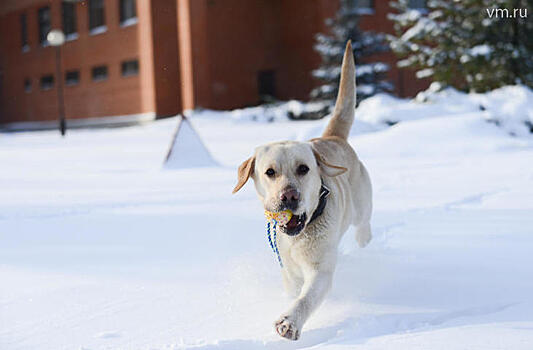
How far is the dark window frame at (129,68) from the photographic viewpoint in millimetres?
23141

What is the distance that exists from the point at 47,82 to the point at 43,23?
9.78ft

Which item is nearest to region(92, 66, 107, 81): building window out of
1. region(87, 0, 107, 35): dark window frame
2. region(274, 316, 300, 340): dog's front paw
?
region(87, 0, 107, 35): dark window frame

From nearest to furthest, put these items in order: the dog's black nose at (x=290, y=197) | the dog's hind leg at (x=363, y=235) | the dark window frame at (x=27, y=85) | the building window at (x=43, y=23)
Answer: the dog's black nose at (x=290, y=197)
the dog's hind leg at (x=363, y=235)
the building window at (x=43, y=23)
the dark window frame at (x=27, y=85)

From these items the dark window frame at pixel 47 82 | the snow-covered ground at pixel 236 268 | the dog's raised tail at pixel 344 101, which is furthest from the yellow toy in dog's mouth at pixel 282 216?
the dark window frame at pixel 47 82

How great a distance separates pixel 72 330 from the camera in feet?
7.52

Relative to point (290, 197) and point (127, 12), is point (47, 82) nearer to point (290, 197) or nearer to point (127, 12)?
point (127, 12)

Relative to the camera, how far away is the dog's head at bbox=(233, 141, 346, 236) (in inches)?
92.9

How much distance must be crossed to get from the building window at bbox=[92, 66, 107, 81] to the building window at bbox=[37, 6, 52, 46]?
4325 millimetres

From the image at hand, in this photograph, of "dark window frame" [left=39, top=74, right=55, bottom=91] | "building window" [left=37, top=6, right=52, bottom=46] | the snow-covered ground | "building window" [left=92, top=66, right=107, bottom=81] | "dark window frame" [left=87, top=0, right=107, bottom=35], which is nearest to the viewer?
the snow-covered ground

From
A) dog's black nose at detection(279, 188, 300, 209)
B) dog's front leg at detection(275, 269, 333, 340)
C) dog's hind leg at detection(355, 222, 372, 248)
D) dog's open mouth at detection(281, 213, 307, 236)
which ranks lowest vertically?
dog's hind leg at detection(355, 222, 372, 248)

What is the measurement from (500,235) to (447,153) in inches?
192

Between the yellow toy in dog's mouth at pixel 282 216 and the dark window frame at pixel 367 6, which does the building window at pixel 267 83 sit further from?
the yellow toy in dog's mouth at pixel 282 216

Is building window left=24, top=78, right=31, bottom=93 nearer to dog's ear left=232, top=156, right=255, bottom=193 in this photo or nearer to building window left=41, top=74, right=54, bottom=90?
building window left=41, top=74, right=54, bottom=90

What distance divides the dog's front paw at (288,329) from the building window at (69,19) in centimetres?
2645
